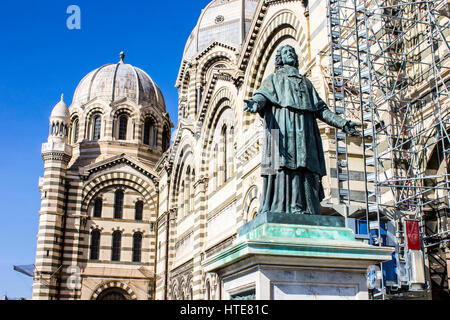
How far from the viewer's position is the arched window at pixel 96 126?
131ft

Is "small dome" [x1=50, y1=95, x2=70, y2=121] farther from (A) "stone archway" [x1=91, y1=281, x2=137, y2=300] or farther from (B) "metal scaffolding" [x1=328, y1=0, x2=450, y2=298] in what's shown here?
(B) "metal scaffolding" [x1=328, y1=0, x2=450, y2=298]

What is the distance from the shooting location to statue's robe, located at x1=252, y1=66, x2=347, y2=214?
20.4ft

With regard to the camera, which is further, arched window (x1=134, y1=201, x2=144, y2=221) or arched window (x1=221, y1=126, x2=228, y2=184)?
arched window (x1=134, y1=201, x2=144, y2=221)

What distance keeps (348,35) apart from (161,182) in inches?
859

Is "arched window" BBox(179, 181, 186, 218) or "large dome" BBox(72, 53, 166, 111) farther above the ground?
"large dome" BBox(72, 53, 166, 111)

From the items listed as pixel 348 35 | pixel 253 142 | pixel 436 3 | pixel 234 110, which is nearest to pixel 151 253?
pixel 234 110

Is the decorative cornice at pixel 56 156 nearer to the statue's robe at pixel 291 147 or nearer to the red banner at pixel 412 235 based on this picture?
the red banner at pixel 412 235

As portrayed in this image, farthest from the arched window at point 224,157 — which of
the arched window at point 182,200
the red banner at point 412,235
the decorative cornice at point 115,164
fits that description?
the red banner at point 412,235

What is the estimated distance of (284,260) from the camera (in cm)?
551

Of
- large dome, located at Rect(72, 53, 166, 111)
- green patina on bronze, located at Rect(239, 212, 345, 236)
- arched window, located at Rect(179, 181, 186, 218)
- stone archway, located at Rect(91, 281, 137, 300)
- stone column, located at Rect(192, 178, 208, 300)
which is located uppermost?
large dome, located at Rect(72, 53, 166, 111)

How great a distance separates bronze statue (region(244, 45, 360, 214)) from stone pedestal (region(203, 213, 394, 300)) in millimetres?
326

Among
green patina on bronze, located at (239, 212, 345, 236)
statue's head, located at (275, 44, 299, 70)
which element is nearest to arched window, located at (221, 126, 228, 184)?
statue's head, located at (275, 44, 299, 70)

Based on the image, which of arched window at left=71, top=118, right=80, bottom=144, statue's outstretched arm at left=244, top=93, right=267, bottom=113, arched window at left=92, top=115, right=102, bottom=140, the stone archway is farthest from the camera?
arched window at left=71, top=118, right=80, bottom=144

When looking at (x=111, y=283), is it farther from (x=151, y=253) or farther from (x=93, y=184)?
(x=93, y=184)
